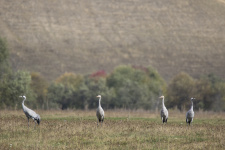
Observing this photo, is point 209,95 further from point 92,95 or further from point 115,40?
point 115,40

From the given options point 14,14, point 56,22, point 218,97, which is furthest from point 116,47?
point 218,97

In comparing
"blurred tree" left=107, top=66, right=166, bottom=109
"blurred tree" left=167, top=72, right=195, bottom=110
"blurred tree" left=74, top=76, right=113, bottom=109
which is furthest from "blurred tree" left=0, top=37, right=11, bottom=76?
"blurred tree" left=167, top=72, right=195, bottom=110

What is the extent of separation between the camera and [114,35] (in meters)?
106

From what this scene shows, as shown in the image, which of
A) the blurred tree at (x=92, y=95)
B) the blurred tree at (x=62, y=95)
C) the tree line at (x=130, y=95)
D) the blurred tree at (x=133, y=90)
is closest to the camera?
the tree line at (x=130, y=95)

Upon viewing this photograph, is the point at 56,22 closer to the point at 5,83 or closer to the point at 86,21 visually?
the point at 86,21

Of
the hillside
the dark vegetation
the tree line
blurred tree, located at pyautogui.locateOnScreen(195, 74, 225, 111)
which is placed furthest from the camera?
the hillside

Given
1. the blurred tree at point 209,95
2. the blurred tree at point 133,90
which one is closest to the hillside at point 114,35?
the blurred tree at point 133,90

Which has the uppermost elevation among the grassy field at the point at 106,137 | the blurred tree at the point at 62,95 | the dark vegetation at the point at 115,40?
the dark vegetation at the point at 115,40

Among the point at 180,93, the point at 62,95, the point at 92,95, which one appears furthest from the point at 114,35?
the point at 180,93

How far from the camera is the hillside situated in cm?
9150

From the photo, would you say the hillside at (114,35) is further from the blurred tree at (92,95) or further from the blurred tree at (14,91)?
the blurred tree at (14,91)

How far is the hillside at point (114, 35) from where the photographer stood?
91.5 metres

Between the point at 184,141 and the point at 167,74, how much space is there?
7026cm

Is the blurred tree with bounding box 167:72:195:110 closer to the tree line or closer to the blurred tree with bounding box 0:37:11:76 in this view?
the tree line
